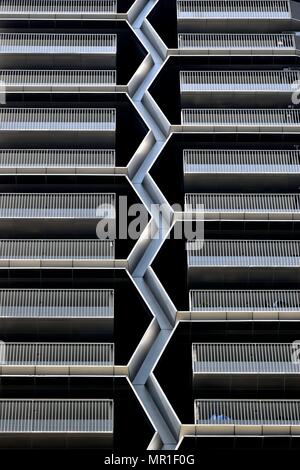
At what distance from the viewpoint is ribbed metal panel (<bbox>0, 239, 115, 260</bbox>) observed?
49.7m

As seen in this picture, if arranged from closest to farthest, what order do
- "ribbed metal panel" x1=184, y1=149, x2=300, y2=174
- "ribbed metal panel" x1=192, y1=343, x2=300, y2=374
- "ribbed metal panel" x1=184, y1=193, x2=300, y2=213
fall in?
"ribbed metal panel" x1=192, y1=343, x2=300, y2=374
"ribbed metal panel" x1=184, y1=193, x2=300, y2=213
"ribbed metal panel" x1=184, y1=149, x2=300, y2=174

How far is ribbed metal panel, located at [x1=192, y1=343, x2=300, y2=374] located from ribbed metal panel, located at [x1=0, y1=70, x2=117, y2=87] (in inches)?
692

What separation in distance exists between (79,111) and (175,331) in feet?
46.7

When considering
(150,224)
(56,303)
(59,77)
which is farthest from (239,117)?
(56,303)

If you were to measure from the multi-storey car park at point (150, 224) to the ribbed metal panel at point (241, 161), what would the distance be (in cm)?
9

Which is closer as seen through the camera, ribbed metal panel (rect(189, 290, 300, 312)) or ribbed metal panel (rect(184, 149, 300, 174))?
ribbed metal panel (rect(189, 290, 300, 312))

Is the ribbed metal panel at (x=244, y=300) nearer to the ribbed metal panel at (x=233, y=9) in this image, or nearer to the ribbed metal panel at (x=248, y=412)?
the ribbed metal panel at (x=248, y=412)

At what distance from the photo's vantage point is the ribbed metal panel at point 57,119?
179 ft

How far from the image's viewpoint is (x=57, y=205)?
51344mm

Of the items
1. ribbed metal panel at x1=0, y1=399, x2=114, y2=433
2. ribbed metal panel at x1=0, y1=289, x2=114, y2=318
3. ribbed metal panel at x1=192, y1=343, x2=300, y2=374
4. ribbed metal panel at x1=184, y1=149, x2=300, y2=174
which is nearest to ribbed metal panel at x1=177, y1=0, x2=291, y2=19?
ribbed metal panel at x1=184, y1=149, x2=300, y2=174

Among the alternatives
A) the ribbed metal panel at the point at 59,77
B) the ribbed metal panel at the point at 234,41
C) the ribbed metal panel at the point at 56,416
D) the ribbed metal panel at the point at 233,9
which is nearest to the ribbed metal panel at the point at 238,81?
the ribbed metal panel at the point at 234,41

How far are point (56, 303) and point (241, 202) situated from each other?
10.6 meters

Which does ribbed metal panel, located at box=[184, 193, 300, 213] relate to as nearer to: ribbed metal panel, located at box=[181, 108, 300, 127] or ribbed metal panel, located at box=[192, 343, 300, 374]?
ribbed metal panel, located at box=[181, 108, 300, 127]
